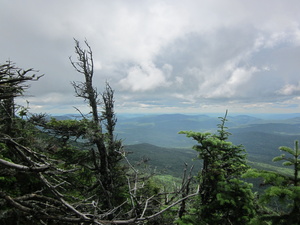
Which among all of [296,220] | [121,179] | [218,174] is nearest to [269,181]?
[296,220]

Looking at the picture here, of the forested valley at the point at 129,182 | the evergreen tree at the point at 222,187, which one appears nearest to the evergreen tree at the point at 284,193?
the forested valley at the point at 129,182

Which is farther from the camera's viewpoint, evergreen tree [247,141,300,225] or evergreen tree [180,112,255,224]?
evergreen tree [180,112,255,224]

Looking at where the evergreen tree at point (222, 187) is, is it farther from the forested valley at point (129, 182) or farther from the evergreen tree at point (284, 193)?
the evergreen tree at point (284, 193)

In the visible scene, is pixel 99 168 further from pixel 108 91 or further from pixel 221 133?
pixel 221 133

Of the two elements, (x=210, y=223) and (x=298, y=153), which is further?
(x=210, y=223)

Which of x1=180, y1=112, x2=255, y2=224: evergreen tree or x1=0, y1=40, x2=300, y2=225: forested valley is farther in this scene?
x1=180, y1=112, x2=255, y2=224: evergreen tree

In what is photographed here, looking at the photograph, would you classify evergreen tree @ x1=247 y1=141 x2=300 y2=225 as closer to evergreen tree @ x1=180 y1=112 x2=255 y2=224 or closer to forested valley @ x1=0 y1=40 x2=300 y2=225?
forested valley @ x1=0 y1=40 x2=300 y2=225

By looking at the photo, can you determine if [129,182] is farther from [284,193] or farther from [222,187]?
[222,187]

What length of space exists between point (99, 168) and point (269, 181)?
35.3ft

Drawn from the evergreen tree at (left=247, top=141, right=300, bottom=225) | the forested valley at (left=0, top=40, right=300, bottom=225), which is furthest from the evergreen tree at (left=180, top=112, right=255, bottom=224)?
the evergreen tree at (left=247, top=141, right=300, bottom=225)

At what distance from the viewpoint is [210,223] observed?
8.02 meters

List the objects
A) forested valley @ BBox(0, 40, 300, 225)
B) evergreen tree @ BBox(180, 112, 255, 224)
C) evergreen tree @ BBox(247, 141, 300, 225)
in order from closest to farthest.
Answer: forested valley @ BBox(0, 40, 300, 225)
evergreen tree @ BBox(247, 141, 300, 225)
evergreen tree @ BBox(180, 112, 255, 224)

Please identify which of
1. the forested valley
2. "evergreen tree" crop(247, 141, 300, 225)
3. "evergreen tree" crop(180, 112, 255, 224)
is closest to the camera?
the forested valley

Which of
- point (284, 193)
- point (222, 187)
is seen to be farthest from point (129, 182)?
point (222, 187)
